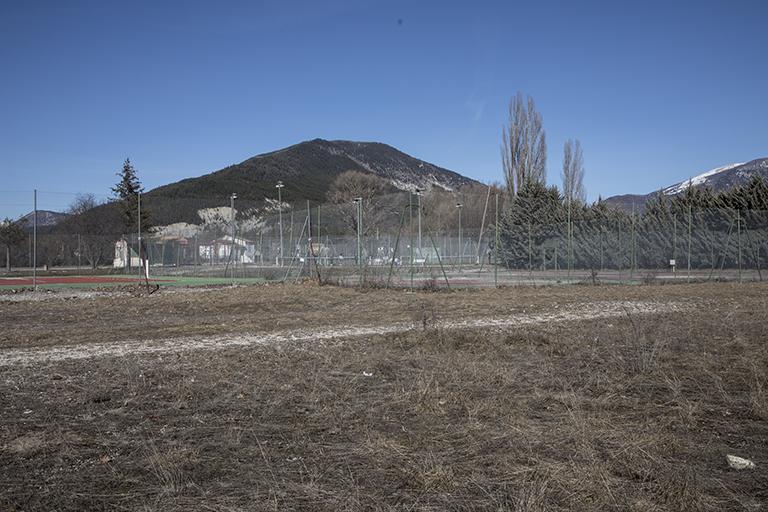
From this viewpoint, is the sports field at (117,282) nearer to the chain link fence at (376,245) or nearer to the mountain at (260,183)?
the chain link fence at (376,245)

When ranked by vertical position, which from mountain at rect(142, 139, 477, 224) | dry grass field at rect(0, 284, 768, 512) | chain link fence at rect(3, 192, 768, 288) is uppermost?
mountain at rect(142, 139, 477, 224)

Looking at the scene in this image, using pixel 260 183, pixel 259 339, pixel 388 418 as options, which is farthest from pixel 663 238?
pixel 260 183

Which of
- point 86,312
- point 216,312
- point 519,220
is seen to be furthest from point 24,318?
point 519,220

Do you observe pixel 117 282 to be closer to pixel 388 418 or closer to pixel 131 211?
pixel 131 211

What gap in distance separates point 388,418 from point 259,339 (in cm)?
415

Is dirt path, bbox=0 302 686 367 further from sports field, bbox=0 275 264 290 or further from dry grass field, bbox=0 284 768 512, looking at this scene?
sports field, bbox=0 275 264 290

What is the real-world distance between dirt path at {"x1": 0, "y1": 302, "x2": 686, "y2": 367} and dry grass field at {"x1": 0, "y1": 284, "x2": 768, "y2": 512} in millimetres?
55

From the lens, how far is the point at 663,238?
23.8 meters

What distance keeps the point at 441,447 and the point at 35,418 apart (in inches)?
103

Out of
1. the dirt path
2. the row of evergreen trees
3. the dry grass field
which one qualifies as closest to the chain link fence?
the row of evergreen trees

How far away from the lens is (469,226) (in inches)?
2179

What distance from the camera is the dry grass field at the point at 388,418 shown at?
9.33 feet

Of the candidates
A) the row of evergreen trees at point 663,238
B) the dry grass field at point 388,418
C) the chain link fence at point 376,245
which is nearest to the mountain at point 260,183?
the chain link fence at point 376,245

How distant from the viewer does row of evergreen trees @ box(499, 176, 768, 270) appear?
21250 millimetres
